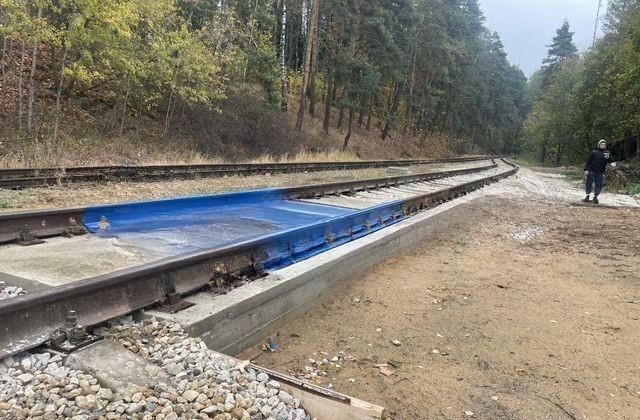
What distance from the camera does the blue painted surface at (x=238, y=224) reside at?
532 cm

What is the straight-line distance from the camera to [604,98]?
32625 millimetres

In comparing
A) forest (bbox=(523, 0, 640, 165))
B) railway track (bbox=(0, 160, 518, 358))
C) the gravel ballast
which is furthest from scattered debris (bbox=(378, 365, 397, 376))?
forest (bbox=(523, 0, 640, 165))

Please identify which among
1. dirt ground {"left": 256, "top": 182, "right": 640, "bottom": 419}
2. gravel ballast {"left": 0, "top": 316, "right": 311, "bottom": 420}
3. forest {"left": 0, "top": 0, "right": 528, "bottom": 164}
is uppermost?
forest {"left": 0, "top": 0, "right": 528, "bottom": 164}

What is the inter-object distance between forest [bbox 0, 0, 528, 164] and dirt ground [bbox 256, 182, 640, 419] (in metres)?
10.8

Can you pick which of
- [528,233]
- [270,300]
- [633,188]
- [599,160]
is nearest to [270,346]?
[270,300]

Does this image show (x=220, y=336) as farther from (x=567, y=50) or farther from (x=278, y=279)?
(x=567, y=50)

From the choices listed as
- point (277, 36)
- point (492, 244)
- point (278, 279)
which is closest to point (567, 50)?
point (277, 36)

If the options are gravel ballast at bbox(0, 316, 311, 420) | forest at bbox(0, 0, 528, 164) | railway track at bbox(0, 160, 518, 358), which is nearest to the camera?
gravel ballast at bbox(0, 316, 311, 420)

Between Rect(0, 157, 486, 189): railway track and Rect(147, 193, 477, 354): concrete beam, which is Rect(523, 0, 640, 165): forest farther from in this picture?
Rect(147, 193, 477, 354): concrete beam

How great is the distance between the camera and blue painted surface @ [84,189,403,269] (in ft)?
17.5

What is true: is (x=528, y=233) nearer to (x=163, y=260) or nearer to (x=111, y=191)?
(x=163, y=260)

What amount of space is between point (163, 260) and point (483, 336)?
273 cm

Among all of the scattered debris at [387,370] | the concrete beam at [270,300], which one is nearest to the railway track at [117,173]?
the concrete beam at [270,300]

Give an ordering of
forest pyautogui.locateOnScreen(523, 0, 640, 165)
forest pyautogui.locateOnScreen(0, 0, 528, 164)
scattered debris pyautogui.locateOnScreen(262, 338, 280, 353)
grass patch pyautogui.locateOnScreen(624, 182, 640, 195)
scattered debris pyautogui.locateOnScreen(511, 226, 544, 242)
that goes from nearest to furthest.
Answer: scattered debris pyautogui.locateOnScreen(262, 338, 280, 353)
scattered debris pyautogui.locateOnScreen(511, 226, 544, 242)
forest pyautogui.locateOnScreen(0, 0, 528, 164)
grass patch pyautogui.locateOnScreen(624, 182, 640, 195)
forest pyautogui.locateOnScreen(523, 0, 640, 165)
